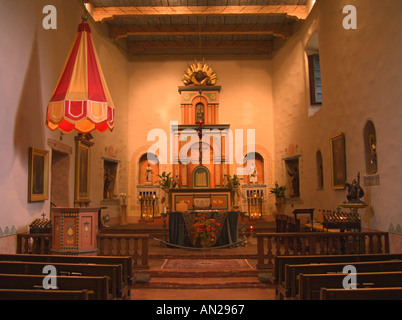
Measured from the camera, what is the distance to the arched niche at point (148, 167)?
1534 cm

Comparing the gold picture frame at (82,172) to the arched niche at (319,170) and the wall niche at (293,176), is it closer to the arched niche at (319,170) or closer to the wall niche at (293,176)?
the arched niche at (319,170)

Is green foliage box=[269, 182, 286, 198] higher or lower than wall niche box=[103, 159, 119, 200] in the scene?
lower

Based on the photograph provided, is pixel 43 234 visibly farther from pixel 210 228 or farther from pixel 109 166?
pixel 109 166

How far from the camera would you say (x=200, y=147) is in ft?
49.7

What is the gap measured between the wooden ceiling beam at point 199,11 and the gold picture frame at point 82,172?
4.83 meters

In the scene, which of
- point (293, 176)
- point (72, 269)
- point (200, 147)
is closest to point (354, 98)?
point (293, 176)

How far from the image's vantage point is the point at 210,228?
875 centimetres

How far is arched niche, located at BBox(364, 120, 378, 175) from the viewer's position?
774 cm

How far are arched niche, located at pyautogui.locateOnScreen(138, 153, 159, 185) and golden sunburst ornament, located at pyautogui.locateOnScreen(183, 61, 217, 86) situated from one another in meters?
3.53

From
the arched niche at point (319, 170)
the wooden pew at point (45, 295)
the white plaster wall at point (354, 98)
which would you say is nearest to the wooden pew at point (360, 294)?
the wooden pew at point (45, 295)

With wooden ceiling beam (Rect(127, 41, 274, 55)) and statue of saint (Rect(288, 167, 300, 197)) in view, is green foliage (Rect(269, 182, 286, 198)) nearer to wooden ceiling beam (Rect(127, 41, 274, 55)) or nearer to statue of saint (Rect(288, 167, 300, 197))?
statue of saint (Rect(288, 167, 300, 197))

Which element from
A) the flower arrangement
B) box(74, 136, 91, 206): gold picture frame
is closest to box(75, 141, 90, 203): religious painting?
box(74, 136, 91, 206): gold picture frame

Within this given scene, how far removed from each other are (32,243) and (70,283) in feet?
13.7
